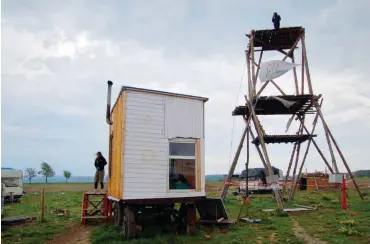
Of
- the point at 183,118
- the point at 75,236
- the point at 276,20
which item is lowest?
the point at 75,236

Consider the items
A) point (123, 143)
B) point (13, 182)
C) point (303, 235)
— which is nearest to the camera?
point (303, 235)

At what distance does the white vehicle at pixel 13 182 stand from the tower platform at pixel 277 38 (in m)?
23.4

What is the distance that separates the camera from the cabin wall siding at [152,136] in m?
12.0

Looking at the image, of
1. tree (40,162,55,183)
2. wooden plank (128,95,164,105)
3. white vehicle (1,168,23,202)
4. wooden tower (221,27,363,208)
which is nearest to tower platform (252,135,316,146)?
wooden tower (221,27,363,208)

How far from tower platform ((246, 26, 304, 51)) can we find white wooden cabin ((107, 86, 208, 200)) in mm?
8657

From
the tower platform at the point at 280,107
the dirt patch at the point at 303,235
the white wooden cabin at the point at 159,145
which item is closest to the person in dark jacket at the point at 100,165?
the white wooden cabin at the point at 159,145

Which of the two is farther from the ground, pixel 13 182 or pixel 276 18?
pixel 276 18

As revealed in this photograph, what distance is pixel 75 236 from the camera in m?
13.4

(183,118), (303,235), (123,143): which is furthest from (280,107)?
(123,143)

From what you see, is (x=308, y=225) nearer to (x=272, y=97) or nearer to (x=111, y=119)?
(x=272, y=97)

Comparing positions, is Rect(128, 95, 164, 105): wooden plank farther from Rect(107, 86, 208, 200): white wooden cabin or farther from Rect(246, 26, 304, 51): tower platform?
Rect(246, 26, 304, 51): tower platform

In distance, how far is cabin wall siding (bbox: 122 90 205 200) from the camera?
39.3ft

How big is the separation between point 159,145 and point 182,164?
45.2 inches

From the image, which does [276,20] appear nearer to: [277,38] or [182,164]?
[277,38]
